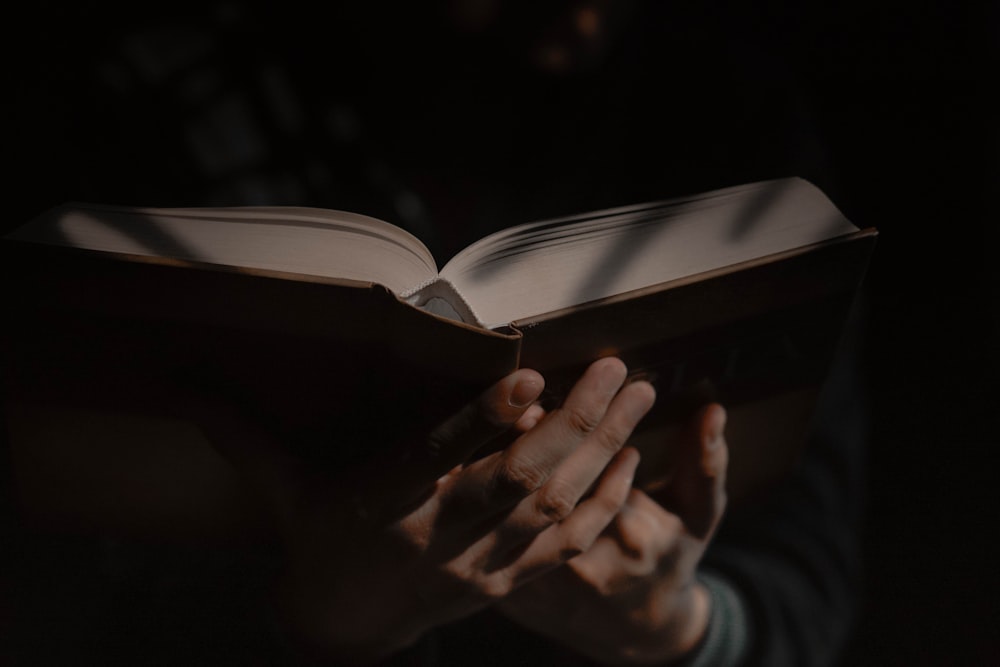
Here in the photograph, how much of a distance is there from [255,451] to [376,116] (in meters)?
0.85

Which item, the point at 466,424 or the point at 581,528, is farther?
the point at 581,528

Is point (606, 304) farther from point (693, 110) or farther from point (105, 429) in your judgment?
point (693, 110)

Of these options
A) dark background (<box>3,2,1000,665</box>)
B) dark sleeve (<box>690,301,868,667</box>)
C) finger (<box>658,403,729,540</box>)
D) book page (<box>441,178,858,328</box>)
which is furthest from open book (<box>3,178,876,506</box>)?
dark background (<box>3,2,1000,665</box>)

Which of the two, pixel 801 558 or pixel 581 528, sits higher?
pixel 581 528

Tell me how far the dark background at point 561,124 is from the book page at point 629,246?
613 mm

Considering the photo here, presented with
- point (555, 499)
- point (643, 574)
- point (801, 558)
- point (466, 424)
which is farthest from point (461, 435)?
point (801, 558)

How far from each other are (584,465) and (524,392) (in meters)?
0.12

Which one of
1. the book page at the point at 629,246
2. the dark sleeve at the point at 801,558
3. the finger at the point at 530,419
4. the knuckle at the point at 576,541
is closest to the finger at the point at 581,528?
the knuckle at the point at 576,541

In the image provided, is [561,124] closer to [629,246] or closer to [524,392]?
[629,246]

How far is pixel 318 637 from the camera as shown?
2.41 ft

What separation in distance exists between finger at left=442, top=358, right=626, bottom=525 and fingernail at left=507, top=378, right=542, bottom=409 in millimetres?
50

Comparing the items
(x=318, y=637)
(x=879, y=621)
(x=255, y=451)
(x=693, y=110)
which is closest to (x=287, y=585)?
(x=318, y=637)

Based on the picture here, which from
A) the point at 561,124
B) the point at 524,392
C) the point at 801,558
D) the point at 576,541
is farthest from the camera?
the point at 561,124

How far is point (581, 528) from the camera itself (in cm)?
64
